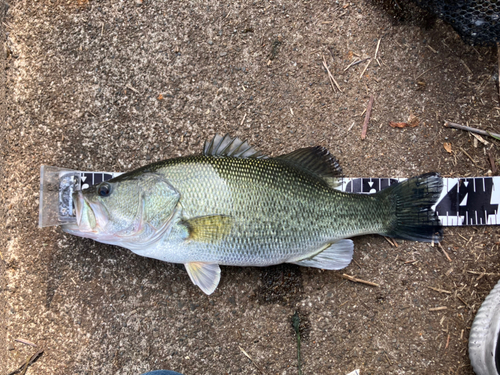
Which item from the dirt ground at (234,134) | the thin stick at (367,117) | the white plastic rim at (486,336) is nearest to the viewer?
the white plastic rim at (486,336)

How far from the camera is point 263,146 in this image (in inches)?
102

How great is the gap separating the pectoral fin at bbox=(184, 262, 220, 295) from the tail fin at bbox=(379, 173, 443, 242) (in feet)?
4.15

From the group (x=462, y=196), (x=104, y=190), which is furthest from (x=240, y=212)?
(x=462, y=196)

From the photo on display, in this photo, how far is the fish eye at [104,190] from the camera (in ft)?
6.97

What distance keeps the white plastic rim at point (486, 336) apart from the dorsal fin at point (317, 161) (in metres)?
1.43

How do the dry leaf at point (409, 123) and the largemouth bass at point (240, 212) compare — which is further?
the dry leaf at point (409, 123)

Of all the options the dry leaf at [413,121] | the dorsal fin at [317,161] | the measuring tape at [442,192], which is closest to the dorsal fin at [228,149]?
the dorsal fin at [317,161]

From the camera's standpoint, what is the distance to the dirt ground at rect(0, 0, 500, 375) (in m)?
2.51

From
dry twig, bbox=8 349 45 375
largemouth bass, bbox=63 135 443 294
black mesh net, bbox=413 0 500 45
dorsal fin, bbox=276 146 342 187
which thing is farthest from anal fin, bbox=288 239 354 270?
dry twig, bbox=8 349 45 375

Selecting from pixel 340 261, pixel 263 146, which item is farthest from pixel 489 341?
pixel 263 146

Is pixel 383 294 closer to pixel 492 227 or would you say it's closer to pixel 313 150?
pixel 492 227

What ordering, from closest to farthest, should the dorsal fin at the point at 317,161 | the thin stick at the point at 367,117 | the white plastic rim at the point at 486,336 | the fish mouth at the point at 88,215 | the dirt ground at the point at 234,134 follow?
the fish mouth at the point at 88,215 < the white plastic rim at the point at 486,336 < the dorsal fin at the point at 317,161 < the dirt ground at the point at 234,134 < the thin stick at the point at 367,117

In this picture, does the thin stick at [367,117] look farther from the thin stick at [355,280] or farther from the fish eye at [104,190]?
the fish eye at [104,190]

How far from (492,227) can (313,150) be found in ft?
5.04
